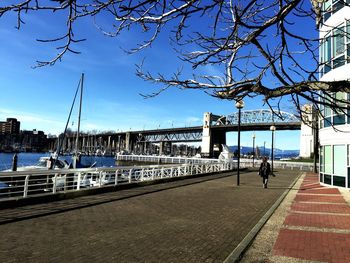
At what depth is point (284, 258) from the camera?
21.5ft

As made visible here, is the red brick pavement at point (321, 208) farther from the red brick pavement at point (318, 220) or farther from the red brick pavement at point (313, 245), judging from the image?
the red brick pavement at point (313, 245)

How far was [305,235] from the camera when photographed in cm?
838

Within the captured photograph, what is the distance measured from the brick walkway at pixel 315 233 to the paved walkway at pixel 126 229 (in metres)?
0.98

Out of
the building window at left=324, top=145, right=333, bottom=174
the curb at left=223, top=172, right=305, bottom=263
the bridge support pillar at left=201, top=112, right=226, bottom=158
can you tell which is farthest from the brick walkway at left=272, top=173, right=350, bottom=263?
the bridge support pillar at left=201, top=112, right=226, bottom=158

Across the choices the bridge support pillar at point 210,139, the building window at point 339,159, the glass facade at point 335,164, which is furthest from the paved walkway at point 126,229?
the bridge support pillar at point 210,139

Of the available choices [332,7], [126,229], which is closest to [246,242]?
[126,229]

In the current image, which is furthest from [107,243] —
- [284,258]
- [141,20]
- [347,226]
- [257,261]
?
[347,226]

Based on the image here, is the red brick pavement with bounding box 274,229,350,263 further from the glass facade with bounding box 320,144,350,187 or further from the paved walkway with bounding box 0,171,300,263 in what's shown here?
the glass facade with bounding box 320,144,350,187

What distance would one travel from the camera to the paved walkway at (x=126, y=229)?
6336mm

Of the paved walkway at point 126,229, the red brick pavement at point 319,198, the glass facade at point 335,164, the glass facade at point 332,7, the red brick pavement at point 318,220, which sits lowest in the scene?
the paved walkway at point 126,229

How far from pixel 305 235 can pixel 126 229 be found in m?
4.32

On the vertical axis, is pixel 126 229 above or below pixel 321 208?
below

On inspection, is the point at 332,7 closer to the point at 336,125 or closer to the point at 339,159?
the point at 336,125

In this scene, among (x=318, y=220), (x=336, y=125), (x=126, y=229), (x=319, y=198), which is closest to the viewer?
(x=126, y=229)
